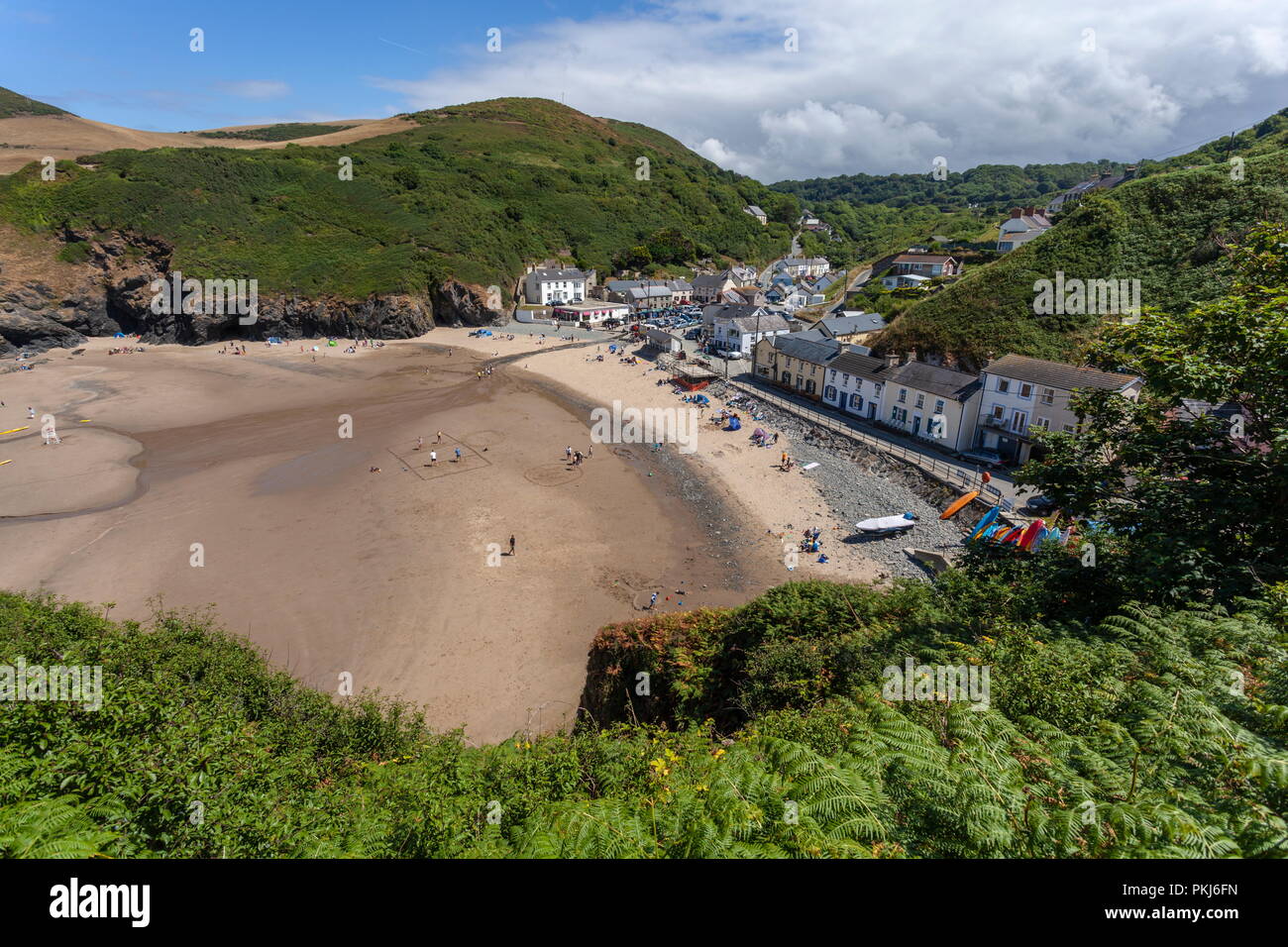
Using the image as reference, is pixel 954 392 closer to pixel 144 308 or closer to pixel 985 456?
pixel 985 456

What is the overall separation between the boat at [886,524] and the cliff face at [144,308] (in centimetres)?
6657

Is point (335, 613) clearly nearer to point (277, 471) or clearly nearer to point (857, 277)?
point (277, 471)

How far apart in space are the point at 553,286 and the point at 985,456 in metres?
72.7

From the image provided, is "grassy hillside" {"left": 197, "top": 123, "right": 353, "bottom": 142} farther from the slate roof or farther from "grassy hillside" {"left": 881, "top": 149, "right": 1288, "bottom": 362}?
the slate roof

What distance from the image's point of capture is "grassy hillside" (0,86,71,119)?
161 metres

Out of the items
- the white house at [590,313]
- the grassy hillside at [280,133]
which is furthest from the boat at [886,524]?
the grassy hillside at [280,133]

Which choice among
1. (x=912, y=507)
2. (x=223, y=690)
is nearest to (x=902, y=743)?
(x=223, y=690)

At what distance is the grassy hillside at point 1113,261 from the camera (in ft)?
141

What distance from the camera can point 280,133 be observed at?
16025 centimetres

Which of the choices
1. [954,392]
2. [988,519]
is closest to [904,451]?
[954,392]

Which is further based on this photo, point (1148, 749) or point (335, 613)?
point (335, 613)
